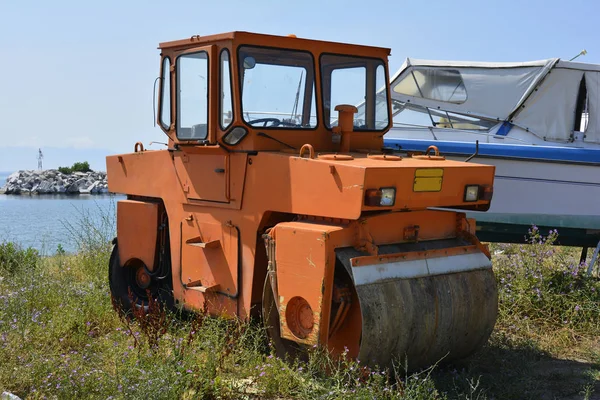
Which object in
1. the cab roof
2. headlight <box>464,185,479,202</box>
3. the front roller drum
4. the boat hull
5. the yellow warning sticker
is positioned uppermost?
the cab roof

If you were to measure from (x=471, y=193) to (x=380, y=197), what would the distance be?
0.98m

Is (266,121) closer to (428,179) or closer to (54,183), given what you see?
(428,179)

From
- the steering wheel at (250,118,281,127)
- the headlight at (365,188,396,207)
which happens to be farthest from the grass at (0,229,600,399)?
the steering wheel at (250,118,281,127)

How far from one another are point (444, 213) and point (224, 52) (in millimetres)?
2172

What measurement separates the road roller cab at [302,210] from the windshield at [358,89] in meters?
0.01

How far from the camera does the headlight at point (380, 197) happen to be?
16.6ft

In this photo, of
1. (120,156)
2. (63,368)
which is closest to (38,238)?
(120,156)

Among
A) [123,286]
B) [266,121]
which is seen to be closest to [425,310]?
[266,121]

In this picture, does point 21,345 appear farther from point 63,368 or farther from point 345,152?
point 345,152

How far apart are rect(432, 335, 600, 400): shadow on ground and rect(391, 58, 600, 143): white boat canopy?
4.21 m

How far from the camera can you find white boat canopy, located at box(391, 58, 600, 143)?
9.90 meters

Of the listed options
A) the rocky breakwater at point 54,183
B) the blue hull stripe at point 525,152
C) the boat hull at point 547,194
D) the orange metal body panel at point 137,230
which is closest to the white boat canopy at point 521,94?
the blue hull stripe at point 525,152

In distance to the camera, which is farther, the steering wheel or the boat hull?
the boat hull

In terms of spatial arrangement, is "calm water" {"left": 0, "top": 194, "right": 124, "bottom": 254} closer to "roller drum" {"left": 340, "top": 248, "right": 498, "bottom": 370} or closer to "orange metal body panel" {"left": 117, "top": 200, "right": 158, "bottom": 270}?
"orange metal body panel" {"left": 117, "top": 200, "right": 158, "bottom": 270}
